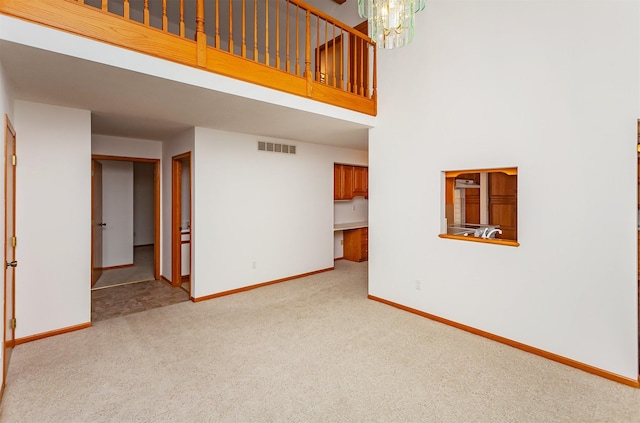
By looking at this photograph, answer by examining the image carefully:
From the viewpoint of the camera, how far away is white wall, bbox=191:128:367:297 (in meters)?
4.27

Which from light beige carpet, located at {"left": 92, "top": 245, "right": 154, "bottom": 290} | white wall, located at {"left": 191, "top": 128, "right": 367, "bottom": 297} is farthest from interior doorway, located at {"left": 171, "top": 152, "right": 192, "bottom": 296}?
light beige carpet, located at {"left": 92, "top": 245, "right": 154, "bottom": 290}

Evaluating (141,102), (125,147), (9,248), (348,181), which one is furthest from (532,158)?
(125,147)

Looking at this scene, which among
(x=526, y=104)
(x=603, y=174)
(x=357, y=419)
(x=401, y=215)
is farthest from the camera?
(x=401, y=215)

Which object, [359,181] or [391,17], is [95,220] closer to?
[359,181]

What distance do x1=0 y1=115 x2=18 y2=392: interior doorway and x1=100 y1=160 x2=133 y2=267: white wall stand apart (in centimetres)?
341

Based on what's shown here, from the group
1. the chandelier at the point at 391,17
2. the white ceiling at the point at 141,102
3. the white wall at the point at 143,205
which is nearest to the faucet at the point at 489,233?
the white ceiling at the point at 141,102

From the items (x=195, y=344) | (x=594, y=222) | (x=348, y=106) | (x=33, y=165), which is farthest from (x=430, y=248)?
(x=33, y=165)

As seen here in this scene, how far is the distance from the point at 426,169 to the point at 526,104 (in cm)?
112

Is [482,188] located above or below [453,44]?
below

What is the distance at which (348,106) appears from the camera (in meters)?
3.76

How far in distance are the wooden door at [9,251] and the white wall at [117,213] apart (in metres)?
3.44

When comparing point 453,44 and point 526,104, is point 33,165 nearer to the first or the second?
point 453,44

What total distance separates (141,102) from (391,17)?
7.90ft

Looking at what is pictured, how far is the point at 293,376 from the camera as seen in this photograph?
2.47 m
